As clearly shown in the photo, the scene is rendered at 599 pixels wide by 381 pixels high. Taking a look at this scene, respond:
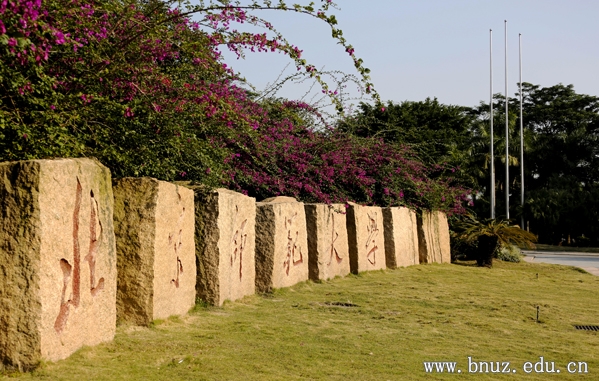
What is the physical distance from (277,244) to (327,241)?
90.6 inches

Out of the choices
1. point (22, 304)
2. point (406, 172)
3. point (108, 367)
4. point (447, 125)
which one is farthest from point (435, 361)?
point (447, 125)

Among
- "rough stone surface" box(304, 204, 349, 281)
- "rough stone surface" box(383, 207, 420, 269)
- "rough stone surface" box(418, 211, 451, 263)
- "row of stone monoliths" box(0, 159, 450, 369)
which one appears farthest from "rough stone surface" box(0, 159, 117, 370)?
"rough stone surface" box(418, 211, 451, 263)

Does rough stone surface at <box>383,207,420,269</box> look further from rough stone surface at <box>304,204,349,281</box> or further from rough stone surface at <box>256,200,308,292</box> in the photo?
rough stone surface at <box>256,200,308,292</box>

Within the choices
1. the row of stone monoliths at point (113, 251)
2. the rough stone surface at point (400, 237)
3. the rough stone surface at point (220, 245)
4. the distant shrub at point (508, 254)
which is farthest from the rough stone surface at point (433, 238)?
the rough stone surface at point (220, 245)

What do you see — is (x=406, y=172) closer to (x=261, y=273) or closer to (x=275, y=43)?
(x=261, y=273)

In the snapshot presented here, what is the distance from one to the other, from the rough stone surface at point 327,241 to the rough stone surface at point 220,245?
8.64 ft

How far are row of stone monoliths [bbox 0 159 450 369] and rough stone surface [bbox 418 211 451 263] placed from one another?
229 inches

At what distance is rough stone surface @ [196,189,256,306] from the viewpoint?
792 centimetres

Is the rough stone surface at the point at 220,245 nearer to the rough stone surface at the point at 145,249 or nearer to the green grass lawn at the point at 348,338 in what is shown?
the green grass lawn at the point at 348,338

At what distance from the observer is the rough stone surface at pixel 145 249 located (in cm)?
638

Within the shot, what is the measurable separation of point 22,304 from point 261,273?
5117 mm

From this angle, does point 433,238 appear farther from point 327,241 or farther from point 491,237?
point 327,241

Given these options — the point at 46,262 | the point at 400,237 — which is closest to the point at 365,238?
the point at 400,237

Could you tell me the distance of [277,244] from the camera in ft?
32.0
